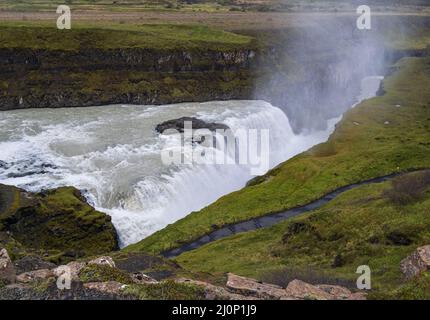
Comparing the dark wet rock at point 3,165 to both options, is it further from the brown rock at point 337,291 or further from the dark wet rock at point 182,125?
the brown rock at point 337,291

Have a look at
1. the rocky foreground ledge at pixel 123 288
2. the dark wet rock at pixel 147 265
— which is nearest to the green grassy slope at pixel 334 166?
the dark wet rock at pixel 147 265

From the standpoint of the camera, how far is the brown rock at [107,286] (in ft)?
57.1

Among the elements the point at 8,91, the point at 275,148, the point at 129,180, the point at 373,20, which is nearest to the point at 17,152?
the point at 129,180

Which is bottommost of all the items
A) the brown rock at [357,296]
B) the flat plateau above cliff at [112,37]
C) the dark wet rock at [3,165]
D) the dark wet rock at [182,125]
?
the dark wet rock at [3,165]

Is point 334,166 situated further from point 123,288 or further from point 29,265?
point 123,288

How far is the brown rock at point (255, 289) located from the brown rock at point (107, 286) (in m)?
4.02

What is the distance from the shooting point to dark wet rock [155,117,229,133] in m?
60.7

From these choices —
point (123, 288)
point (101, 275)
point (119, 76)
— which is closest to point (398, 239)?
point (123, 288)

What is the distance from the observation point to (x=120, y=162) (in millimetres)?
49906

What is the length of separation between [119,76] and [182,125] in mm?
20948

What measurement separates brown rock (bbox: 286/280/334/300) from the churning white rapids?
24283 mm

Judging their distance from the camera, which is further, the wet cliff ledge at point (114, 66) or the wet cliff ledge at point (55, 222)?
the wet cliff ledge at point (114, 66)

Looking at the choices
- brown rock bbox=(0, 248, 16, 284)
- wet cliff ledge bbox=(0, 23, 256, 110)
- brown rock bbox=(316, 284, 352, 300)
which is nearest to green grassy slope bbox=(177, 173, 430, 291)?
brown rock bbox=(316, 284, 352, 300)
